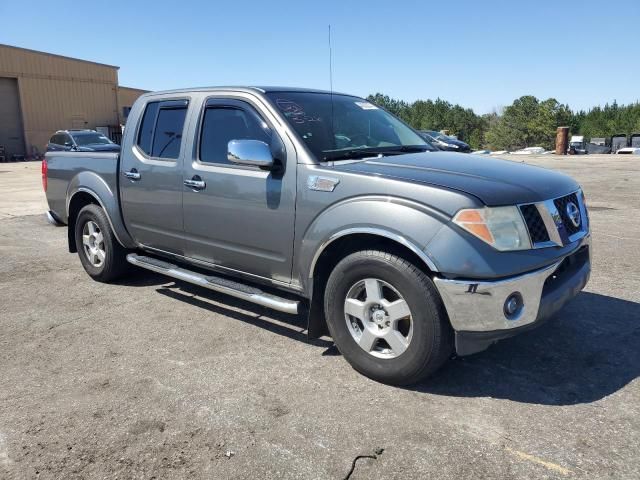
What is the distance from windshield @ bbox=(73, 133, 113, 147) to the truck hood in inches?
751

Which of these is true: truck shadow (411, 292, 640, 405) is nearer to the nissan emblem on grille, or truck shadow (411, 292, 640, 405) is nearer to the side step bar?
the nissan emblem on grille

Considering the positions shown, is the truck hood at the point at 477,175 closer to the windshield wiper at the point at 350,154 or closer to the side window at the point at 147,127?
the windshield wiper at the point at 350,154

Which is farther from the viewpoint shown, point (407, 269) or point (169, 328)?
point (169, 328)

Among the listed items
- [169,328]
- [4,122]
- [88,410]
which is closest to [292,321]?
[169,328]

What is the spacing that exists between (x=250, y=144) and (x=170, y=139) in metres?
1.31

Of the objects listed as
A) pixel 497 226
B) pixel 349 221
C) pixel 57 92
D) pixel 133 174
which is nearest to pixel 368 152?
pixel 349 221

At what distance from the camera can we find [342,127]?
4.13 m

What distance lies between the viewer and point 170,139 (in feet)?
15.3

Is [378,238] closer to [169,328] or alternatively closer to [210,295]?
[169,328]

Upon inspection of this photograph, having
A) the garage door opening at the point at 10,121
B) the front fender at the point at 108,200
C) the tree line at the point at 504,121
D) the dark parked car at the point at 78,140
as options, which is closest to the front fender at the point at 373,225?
the front fender at the point at 108,200

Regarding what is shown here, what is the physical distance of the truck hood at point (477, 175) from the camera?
3.05 m

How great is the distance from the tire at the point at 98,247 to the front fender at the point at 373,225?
2551mm

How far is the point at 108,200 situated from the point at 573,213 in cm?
413

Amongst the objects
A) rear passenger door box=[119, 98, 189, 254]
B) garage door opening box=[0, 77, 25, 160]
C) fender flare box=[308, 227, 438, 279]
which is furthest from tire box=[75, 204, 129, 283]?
garage door opening box=[0, 77, 25, 160]
